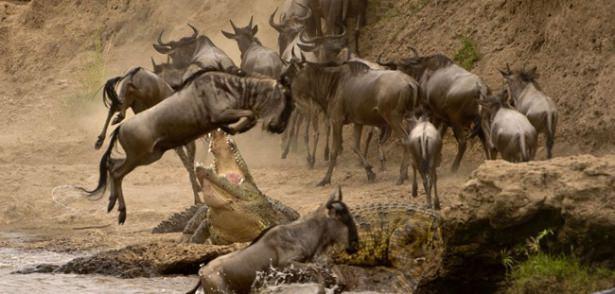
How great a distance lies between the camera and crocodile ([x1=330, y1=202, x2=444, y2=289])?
970 cm

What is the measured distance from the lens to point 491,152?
1476 centimetres

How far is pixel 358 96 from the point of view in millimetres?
16438

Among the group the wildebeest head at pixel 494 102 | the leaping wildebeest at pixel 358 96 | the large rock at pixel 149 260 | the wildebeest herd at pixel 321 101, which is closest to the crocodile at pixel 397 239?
the large rock at pixel 149 260

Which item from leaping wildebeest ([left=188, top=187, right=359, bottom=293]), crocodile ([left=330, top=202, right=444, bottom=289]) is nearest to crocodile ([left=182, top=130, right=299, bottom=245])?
crocodile ([left=330, top=202, right=444, bottom=289])

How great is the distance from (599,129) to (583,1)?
7.12 feet

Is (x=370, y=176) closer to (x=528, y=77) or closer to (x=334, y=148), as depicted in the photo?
(x=334, y=148)

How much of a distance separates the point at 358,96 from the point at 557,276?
8604mm

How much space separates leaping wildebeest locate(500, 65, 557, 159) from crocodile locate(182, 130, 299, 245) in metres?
3.90

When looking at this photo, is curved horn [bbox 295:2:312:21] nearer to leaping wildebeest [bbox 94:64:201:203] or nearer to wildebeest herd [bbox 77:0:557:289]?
wildebeest herd [bbox 77:0:557:289]

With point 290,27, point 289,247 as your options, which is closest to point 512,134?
point 289,247

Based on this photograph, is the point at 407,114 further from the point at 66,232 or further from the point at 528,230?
Result: the point at 528,230

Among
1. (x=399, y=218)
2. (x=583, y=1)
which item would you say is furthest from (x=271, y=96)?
(x=583, y=1)

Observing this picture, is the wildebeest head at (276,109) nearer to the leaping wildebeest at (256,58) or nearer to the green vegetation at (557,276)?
the green vegetation at (557,276)

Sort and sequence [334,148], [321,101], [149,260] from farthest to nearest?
[321,101], [334,148], [149,260]
